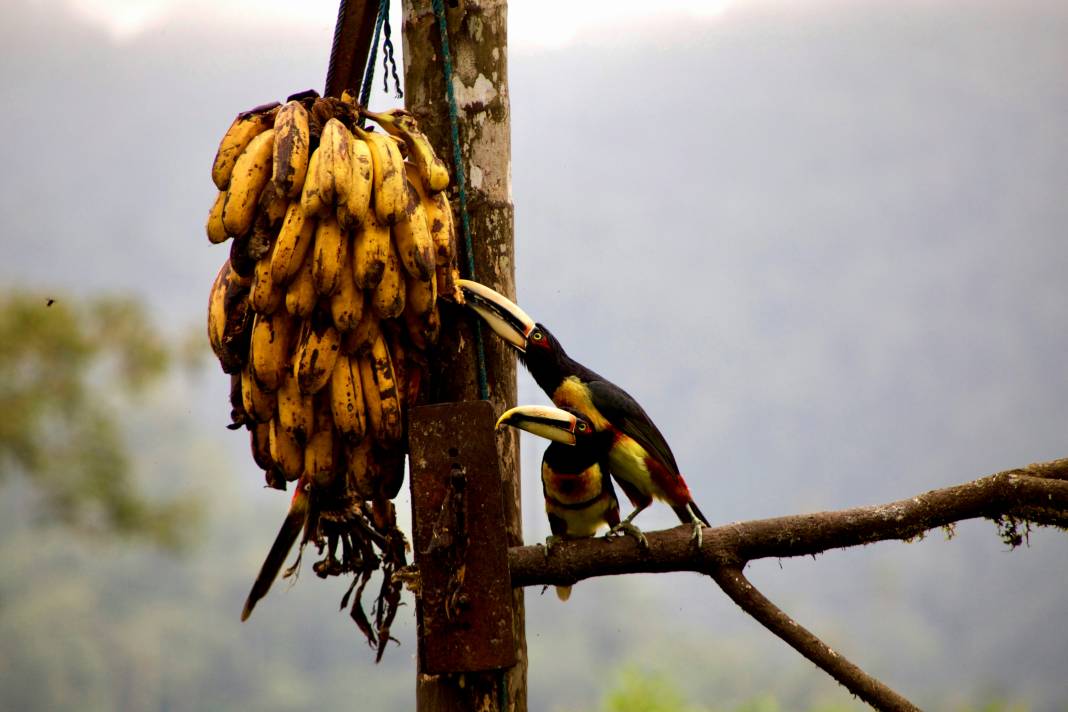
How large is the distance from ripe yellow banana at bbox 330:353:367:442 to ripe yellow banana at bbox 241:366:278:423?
113 mm

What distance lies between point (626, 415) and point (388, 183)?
28.3 inches

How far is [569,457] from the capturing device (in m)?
2.23

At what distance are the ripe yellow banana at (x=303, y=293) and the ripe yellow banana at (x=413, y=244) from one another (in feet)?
0.52

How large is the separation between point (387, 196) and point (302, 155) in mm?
162

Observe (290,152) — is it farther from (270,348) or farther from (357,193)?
(270,348)

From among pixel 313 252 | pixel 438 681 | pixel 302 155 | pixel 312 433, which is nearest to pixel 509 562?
pixel 438 681

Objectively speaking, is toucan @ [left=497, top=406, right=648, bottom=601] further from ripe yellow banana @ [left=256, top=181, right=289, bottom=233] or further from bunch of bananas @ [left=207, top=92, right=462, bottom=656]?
ripe yellow banana @ [left=256, top=181, right=289, bottom=233]

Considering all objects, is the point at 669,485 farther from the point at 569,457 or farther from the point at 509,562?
the point at 509,562

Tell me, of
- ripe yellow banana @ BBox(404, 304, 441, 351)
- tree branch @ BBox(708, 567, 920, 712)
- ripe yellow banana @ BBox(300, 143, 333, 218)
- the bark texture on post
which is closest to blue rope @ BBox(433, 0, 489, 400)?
the bark texture on post

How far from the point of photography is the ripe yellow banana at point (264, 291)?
1798mm

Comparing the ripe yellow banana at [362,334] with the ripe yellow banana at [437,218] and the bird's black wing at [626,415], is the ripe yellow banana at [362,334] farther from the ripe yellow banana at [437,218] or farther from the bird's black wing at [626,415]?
the bird's black wing at [626,415]

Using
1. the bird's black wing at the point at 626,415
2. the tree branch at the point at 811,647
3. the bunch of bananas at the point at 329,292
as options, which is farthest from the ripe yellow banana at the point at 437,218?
the tree branch at the point at 811,647

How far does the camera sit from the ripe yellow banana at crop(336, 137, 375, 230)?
1.77 meters

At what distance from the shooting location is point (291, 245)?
177 centimetres
